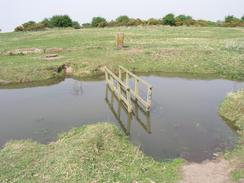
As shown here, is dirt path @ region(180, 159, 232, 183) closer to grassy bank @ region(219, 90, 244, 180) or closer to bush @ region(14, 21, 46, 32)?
grassy bank @ region(219, 90, 244, 180)

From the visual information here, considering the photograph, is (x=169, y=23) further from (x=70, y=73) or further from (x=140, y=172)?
(x=140, y=172)

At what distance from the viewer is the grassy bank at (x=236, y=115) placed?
9.76 m

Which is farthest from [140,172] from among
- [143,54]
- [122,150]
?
[143,54]

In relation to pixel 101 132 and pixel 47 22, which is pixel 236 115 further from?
pixel 47 22

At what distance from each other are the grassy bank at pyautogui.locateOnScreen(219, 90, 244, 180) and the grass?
191cm

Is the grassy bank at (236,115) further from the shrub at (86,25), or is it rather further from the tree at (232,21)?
the shrub at (86,25)

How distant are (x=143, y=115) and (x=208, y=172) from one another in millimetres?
5905

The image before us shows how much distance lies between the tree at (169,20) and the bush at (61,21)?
76.2ft

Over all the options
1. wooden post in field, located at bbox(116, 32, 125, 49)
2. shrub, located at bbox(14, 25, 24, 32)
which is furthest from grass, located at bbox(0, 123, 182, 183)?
shrub, located at bbox(14, 25, 24, 32)

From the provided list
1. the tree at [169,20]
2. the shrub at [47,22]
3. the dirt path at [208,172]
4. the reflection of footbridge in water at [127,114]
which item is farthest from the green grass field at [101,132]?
the shrub at [47,22]

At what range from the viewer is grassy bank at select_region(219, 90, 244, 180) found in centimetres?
976

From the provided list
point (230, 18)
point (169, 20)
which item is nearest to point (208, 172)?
point (169, 20)

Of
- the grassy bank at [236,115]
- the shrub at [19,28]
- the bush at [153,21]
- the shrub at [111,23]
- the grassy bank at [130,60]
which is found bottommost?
the grassy bank at [236,115]

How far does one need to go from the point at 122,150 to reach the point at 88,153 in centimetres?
121
